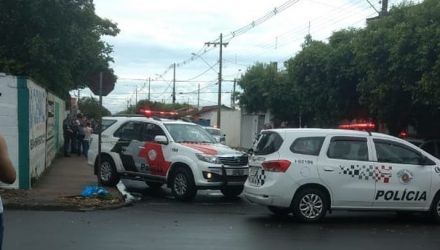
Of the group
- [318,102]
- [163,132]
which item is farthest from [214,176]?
[318,102]

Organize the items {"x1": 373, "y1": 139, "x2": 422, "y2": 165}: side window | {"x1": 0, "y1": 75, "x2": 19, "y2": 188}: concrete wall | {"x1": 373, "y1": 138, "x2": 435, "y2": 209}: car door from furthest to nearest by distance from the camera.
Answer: {"x1": 0, "y1": 75, "x2": 19, "y2": 188}: concrete wall
{"x1": 373, "y1": 139, "x2": 422, "y2": 165}: side window
{"x1": 373, "y1": 138, "x2": 435, "y2": 209}: car door

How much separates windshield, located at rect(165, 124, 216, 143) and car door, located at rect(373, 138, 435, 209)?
15.7 feet

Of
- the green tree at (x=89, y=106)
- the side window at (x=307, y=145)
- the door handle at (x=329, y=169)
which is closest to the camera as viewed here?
the door handle at (x=329, y=169)

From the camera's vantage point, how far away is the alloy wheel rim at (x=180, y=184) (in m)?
→ 14.4

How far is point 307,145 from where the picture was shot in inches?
469

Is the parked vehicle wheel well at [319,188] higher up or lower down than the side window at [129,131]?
lower down

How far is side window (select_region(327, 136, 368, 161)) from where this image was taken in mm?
11955

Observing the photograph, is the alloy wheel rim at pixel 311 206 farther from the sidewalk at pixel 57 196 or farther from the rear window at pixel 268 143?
the sidewalk at pixel 57 196

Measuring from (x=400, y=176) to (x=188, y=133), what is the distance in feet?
18.1

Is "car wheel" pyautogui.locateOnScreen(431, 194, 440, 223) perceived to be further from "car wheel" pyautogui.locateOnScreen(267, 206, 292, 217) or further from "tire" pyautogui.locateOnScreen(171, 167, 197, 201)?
"tire" pyautogui.locateOnScreen(171, 167, 197, 201)

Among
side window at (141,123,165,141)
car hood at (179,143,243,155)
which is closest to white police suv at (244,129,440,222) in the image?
car hood at (179,143,243,155)

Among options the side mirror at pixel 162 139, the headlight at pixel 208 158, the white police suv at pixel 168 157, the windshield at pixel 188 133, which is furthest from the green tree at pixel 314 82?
the headlight at pixel 208 158

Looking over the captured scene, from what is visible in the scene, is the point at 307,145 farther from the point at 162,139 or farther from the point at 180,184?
the point at 162,139

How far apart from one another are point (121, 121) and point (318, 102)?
524 inches
